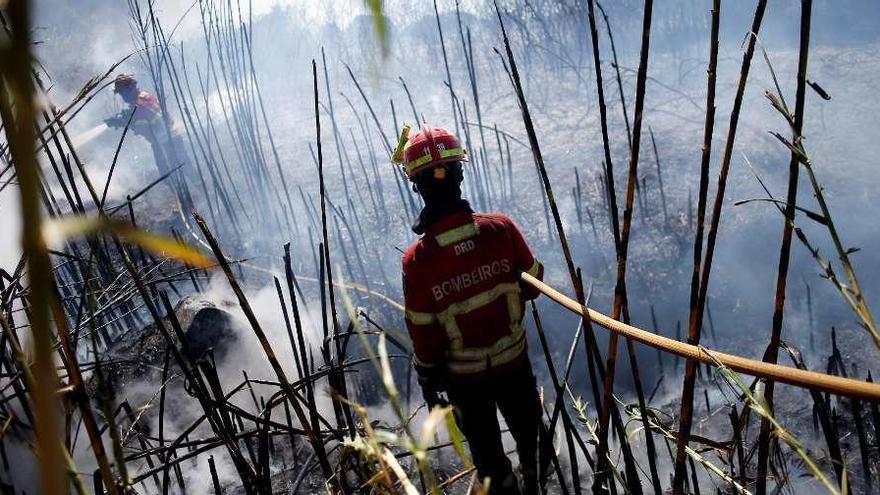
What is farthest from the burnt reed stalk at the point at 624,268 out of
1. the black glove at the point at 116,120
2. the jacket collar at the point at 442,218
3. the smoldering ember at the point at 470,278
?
the black glove at the point at 116,120

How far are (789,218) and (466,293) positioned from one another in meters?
1.68

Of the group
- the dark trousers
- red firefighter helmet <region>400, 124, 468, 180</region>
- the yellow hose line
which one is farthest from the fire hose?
the dark trousers


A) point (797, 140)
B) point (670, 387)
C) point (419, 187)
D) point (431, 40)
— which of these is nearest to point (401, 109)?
point (431, 40)

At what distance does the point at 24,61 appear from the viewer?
33 centimetres

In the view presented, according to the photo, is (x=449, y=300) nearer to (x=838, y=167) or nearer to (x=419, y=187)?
(x=419, y=187)

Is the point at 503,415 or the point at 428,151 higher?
the point at 428,151

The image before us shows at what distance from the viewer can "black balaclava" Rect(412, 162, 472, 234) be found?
2.73 meters

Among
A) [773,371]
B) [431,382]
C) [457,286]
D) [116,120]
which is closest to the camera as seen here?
[773,371]

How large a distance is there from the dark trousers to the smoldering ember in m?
0.02

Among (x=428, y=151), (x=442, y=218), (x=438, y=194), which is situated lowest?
(x=442, y=218)

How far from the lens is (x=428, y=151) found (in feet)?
8.95

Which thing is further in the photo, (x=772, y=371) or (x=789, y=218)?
(x=789, y=218)

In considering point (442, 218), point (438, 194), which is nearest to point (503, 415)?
point (442, 218)

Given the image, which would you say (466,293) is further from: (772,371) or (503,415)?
(772,371)
